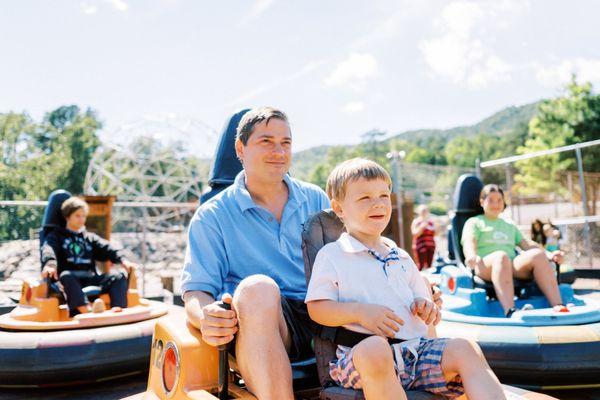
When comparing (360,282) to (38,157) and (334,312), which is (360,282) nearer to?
(334,312)

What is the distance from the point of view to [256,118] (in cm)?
206

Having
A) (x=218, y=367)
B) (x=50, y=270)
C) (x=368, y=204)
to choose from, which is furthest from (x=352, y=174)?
(x=50, y=270)

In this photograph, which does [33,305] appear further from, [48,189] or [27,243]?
[48,189]

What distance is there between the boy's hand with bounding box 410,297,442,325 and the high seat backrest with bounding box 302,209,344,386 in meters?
0.28

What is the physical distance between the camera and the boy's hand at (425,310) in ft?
5.34

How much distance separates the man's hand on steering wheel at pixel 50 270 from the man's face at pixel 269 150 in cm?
271

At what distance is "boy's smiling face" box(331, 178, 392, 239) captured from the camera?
167 centimetres

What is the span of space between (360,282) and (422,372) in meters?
0.32

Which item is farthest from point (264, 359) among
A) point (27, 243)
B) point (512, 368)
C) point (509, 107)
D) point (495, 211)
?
point (509, 107)

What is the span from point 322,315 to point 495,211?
3.00 meters

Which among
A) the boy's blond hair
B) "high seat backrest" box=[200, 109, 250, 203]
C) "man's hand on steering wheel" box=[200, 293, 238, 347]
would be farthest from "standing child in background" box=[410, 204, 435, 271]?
"man's hand on steering wheel" box=[200, 293, 238, 347]

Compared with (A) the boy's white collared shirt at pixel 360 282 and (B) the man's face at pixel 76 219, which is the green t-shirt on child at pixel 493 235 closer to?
(A) the boy's white collared shirt at pixel 360 282

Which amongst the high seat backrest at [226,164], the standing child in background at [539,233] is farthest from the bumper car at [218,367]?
the standing child in background at [539,233]

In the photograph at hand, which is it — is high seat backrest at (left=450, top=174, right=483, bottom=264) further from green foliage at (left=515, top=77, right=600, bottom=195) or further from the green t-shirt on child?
green foliage at (left=515, top=77, right=600, bottom=195)
